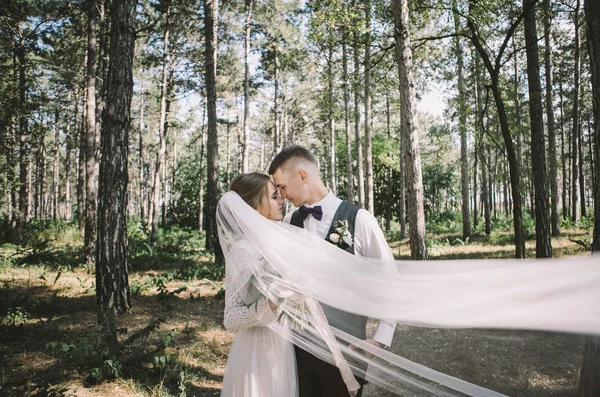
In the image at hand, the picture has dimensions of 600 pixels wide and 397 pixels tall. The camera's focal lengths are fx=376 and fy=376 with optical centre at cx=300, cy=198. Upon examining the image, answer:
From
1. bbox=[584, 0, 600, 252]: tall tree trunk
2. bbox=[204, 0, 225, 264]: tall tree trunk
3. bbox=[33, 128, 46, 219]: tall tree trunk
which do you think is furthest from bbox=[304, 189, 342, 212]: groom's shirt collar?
bbox=[33, 128, 46, 219]: tall tree trunk

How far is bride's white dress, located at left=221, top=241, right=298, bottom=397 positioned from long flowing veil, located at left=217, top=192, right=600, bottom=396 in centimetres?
6

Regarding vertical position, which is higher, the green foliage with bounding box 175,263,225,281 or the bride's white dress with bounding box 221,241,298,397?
the bride's white dress with bounding box 221,241,298,397

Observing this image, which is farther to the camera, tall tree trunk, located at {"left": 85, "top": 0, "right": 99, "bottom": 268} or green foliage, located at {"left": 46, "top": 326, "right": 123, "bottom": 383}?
tall tree trunk, located at {"left": 85, "top": 0, "right": 99, "bottom": 268}

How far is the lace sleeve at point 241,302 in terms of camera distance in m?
2.00

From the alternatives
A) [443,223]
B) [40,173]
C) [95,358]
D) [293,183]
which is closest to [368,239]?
[293,183]

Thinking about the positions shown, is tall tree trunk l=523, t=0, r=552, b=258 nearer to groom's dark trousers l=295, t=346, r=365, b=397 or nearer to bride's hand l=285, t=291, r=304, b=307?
groom's dark trousers l=295, t=346, r=365, b=397

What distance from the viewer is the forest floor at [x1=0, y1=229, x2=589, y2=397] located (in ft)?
7.93

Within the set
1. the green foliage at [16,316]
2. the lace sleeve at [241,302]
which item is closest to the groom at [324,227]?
the lace sleeve at [241,302]

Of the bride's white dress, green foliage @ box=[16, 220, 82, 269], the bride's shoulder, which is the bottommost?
green foliage @ box=[16, 220, 82, 269]

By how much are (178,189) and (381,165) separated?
16868 millimetres

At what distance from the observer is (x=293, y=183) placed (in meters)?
2.55

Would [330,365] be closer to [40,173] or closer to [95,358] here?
[95,358]

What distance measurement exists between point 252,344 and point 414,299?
967mm

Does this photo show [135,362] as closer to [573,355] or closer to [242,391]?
[242,391]
